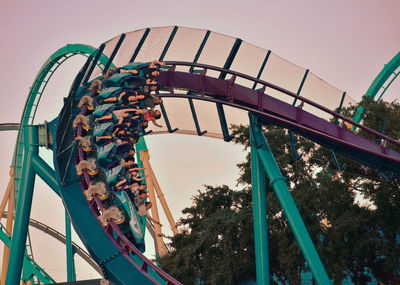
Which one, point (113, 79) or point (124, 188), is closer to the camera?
point (124, 188)

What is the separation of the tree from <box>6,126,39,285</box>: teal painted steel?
7464 mm

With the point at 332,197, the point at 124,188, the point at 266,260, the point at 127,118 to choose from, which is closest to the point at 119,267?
the point at 124,188

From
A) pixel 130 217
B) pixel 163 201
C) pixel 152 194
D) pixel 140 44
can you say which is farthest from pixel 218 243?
pixel 130 217

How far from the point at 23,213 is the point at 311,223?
353 inches

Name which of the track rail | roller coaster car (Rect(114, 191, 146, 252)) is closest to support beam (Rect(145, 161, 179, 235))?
the track rail

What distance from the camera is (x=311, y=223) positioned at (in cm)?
2231

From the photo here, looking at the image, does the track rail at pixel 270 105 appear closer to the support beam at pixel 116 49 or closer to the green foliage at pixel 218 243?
the support beam at pixel 116 49

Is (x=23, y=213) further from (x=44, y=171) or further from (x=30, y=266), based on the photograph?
(x=30, y=266)

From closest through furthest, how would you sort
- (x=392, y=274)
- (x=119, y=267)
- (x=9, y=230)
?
1. (x=119, y=267)
2. (x=392, y=274)
3. (x=9, y=230)

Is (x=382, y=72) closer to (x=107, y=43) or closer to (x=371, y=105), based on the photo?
(x=371, y=105)

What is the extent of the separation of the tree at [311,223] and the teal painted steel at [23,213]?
7.46 m

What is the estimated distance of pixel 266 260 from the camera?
15781 mm

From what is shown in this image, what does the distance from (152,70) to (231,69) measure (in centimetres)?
226

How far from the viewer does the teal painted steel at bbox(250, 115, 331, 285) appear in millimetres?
14641
